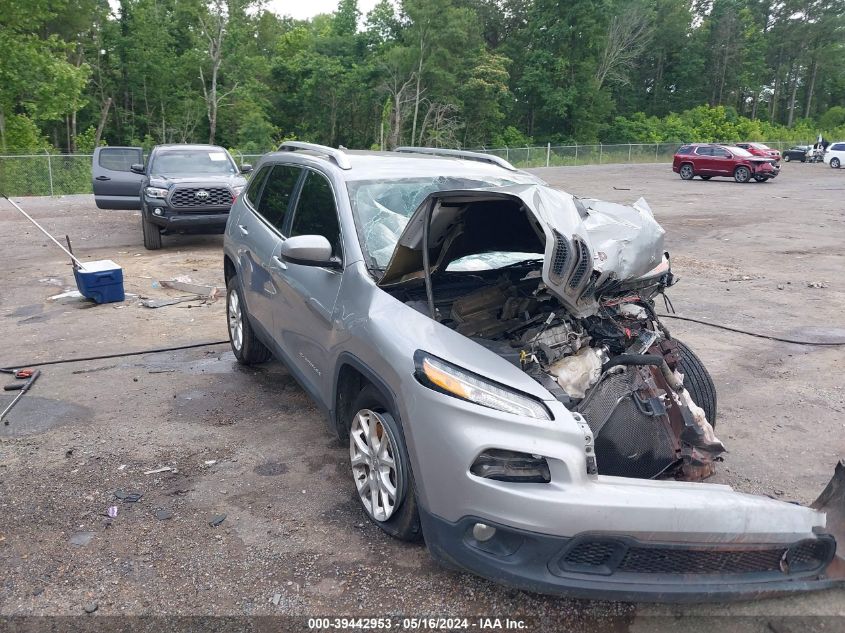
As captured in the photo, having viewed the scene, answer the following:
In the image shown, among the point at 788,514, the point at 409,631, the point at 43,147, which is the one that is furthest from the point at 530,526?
the point at 43,147

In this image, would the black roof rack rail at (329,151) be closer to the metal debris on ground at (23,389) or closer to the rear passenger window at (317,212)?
the rear passenger window at (317,212)

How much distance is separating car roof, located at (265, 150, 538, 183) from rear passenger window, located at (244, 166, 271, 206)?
442 mm

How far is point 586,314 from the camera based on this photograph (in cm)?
336

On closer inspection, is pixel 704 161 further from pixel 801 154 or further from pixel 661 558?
pixel 661 558

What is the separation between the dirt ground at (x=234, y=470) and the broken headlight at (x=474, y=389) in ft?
2.80

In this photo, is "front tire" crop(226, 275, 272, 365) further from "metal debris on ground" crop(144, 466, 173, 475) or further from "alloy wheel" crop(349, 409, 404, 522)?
"alloy wheel" crop(349, 409, 404, 522)

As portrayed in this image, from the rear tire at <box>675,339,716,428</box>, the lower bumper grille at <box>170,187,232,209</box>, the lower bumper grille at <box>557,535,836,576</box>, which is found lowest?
the lower bumper grille at <box>557,535,836,576</box>

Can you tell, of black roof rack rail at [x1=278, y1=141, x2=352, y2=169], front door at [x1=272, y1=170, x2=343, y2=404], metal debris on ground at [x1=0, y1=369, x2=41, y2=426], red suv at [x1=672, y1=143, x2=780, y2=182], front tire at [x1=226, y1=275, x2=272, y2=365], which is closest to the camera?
front door at [x1=272, y1=170, x2=343, y2=404]

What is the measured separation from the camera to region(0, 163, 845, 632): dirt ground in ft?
9.72

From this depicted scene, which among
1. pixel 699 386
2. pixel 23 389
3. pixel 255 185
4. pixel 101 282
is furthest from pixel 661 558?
pixel 101 282

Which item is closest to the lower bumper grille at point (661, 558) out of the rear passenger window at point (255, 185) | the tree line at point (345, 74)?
the rear passenger window at point (255, 185)

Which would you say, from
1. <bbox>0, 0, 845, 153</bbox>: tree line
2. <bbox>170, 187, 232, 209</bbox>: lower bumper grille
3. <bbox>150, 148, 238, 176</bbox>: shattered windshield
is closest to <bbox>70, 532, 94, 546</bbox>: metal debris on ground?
<bbox>170, 187, 232, 209</bbox>: lower bumper grille

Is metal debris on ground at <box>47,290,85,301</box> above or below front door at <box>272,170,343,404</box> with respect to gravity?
below

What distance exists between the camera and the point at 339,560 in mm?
3242
